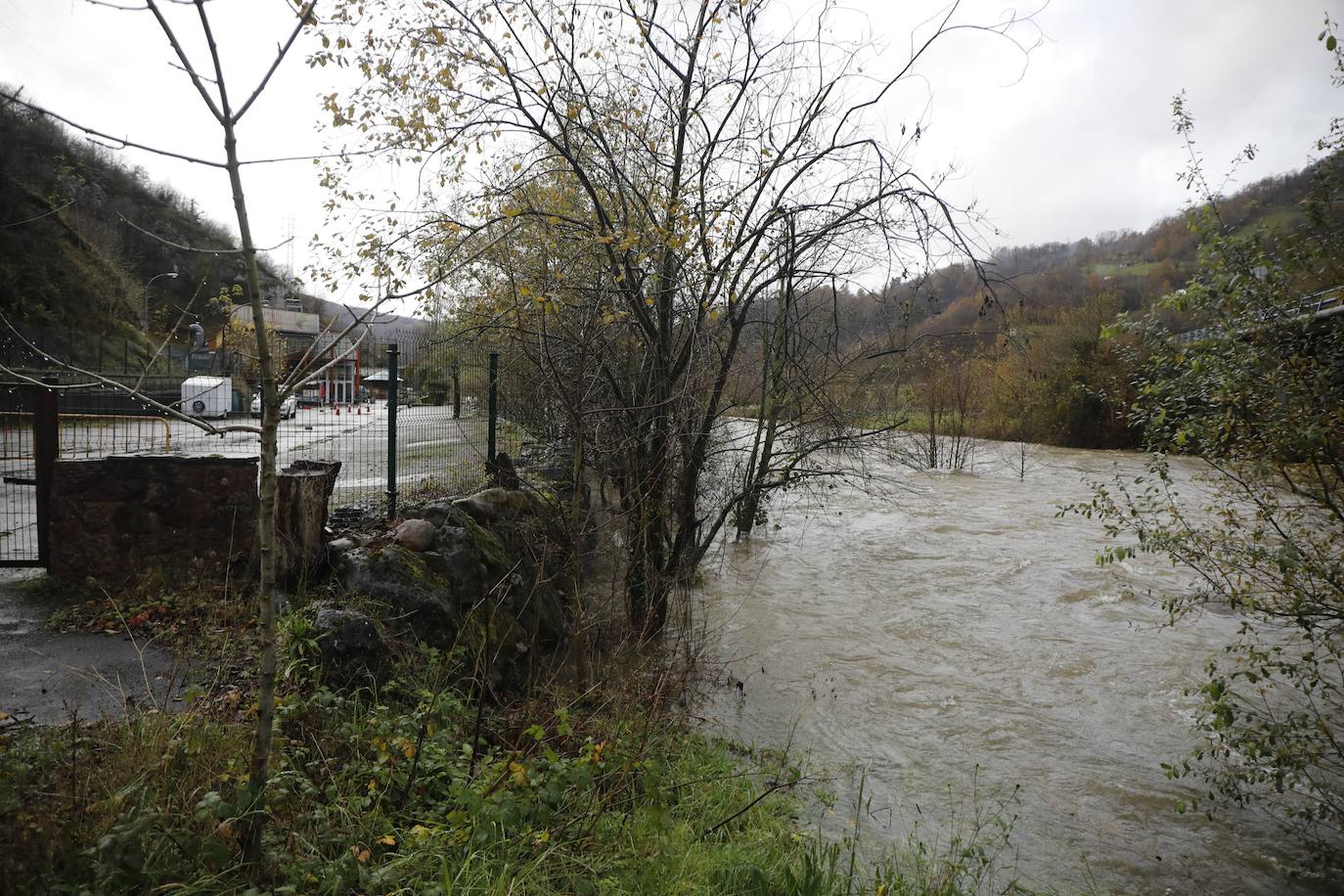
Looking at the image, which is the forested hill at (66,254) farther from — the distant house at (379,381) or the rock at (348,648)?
the rock at (348,648)

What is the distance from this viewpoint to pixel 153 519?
18.2 ft

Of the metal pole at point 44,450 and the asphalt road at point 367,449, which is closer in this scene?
the metal pole at point 44,450

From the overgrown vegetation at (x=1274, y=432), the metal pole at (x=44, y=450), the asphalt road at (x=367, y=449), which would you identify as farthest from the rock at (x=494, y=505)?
the overgrown vegetation at (x=1274, y=432)

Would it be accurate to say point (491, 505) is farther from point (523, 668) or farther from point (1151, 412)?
point (1151, 412)

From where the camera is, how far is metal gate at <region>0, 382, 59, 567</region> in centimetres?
568

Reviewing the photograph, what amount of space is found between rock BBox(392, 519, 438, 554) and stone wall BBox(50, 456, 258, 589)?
100cm

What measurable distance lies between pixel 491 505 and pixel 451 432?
9.29 feet

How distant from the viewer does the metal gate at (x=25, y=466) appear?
18.6ft

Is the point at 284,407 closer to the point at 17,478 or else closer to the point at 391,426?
the point at 391,426

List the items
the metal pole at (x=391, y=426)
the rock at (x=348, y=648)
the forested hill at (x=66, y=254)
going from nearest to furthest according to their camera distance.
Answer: the rock at (x=348, y=648) < the metal pole at (x=391, y=426) < the forested hill at (x=66, y=254)

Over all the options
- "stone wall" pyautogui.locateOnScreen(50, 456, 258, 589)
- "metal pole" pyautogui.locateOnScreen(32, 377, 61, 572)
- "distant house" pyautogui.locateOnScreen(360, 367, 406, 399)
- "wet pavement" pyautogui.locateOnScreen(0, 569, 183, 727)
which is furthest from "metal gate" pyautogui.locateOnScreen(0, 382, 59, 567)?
"distant house" pyautogui.locateOnScreen(360, 367, 406, 399)

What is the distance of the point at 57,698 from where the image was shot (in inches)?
155

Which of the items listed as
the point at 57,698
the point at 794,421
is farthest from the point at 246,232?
the point at 794,421

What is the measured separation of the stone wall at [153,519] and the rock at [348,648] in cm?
126
